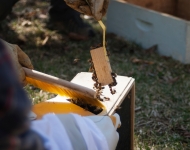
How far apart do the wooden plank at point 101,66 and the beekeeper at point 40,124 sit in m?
0.11

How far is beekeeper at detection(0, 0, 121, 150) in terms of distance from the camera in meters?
0.52

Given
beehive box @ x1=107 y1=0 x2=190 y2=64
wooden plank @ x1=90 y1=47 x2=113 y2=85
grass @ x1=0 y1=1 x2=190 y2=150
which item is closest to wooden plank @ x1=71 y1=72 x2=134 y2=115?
wooden plank @ x1=90 y1=47 x2=113 y2=85

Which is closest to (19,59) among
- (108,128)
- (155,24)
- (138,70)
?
(108,128)

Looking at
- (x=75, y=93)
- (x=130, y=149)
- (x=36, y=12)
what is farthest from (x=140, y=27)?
(x=75, y=93)

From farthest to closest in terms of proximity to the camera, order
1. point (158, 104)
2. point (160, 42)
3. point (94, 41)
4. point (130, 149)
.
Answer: point (94, 41)
point (160, 42)
point (158, 104)
point (130, 149)

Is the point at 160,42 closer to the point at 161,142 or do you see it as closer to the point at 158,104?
the point at 158,104

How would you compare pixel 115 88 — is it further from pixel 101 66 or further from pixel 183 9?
pixel 183 9

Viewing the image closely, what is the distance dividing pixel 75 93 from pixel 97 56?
12 cm

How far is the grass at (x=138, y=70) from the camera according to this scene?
159cm

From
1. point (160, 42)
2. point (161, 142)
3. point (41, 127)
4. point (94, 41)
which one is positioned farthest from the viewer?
point (94, 41)

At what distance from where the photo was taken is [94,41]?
7.91 feet

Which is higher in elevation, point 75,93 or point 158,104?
point 75,93

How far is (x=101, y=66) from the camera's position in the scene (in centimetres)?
116

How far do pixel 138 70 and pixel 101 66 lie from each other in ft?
3.03
